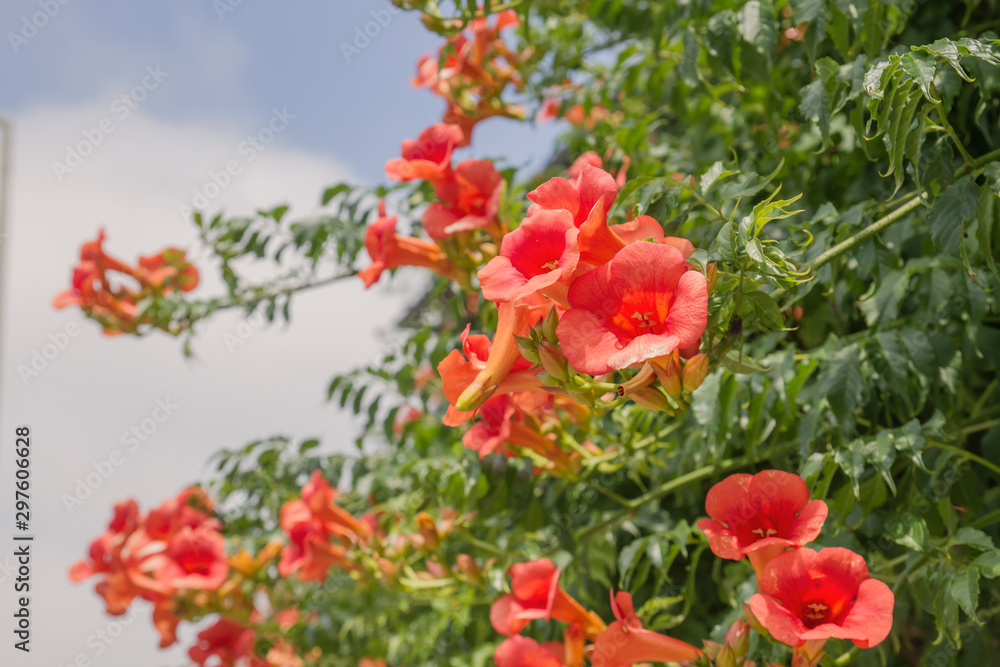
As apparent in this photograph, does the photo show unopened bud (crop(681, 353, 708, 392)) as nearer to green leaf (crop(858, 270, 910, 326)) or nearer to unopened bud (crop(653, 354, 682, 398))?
unopened bud (crop(653, 354, 682, 398))

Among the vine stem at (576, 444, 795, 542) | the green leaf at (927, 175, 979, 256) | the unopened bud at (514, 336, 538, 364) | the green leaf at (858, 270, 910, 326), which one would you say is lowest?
the vine stem at (576, 444, 795, 542)

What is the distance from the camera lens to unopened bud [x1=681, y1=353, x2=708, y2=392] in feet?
3.89

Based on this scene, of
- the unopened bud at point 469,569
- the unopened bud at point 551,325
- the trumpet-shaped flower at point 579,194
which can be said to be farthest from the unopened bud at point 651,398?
the unopened bud at point 469,569

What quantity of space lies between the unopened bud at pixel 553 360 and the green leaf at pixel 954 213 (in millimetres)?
880

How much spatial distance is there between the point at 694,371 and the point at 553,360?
240 millimetres

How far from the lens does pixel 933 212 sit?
1.51 metres

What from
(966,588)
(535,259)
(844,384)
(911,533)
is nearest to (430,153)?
(535,259)

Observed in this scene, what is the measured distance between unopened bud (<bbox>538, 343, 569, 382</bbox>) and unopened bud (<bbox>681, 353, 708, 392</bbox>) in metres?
0.20

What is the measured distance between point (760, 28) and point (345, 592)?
155 inches

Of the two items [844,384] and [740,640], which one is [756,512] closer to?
[740,640]

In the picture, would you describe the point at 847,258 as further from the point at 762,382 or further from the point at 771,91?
the point at 771,91

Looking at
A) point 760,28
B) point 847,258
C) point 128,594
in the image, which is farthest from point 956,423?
point 128,594

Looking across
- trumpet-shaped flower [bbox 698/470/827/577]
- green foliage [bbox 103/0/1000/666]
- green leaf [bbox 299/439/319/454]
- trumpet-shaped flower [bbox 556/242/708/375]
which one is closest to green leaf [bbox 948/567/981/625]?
green foliage [bbox 103/0/1000/666]

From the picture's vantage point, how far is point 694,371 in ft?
3.90
